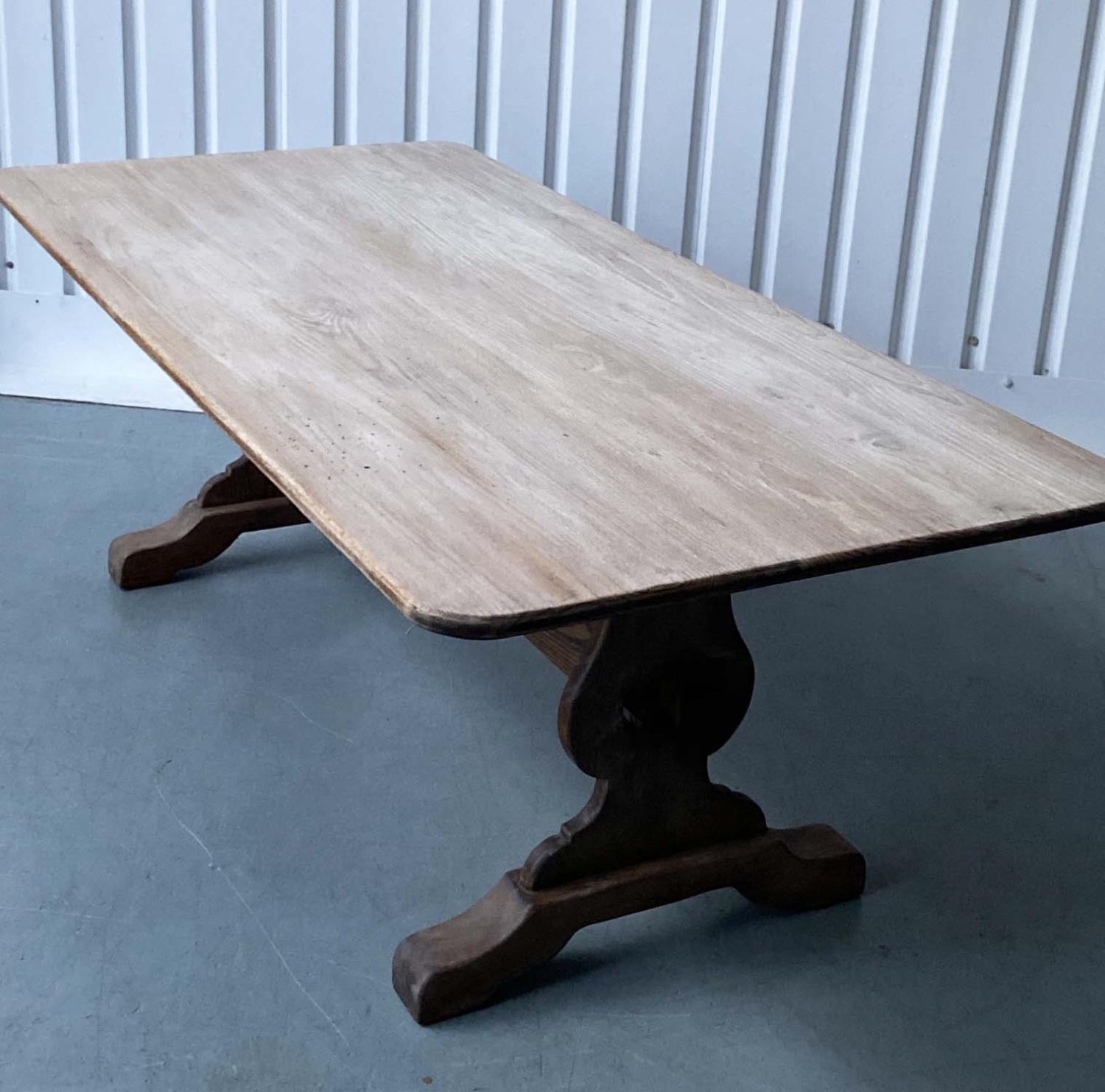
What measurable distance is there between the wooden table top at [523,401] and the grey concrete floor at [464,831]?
1.93ft

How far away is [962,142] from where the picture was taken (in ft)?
10.0

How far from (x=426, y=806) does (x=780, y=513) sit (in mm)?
802

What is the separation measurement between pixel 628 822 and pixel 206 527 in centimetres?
109

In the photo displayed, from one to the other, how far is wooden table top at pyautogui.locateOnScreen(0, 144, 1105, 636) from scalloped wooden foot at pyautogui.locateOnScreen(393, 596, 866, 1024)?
0.67ft

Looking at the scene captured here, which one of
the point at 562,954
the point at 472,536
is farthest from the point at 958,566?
the point at 472,536

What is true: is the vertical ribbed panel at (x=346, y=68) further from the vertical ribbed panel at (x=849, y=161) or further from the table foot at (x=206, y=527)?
the vertical ribbed panel at (x=849, y=161)

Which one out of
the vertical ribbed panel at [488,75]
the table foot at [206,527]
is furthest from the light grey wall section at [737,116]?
the table foot at [206,527]

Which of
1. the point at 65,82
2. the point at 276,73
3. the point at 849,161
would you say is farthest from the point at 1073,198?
the point at 65,82

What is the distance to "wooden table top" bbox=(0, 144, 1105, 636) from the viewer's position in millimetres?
1436

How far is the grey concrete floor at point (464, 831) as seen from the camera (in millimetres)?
1751

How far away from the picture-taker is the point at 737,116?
3.08 metres

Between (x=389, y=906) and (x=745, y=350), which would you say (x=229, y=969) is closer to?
(x=389, y=906)

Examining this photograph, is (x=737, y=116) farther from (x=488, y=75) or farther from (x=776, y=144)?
(x=488, y=75)

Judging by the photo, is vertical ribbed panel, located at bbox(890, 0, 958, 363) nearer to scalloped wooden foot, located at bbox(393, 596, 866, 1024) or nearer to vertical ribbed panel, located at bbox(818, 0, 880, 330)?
vertical ribbed panel, located at bbox(818, 0, 880, 330)
